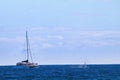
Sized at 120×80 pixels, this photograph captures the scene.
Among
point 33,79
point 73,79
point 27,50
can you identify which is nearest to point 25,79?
point 33,79

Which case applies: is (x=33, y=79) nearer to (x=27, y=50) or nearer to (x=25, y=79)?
(x=25, y=79)

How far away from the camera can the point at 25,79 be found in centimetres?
12125

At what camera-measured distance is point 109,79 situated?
119m

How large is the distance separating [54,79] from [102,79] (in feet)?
34.6

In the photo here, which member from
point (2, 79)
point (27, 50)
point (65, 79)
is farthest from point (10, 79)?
point (27, 50)

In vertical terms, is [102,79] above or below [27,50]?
below

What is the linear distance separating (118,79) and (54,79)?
14411 mm

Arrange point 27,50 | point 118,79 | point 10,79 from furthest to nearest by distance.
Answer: point 27,50 < point 10,79 < point 118,79

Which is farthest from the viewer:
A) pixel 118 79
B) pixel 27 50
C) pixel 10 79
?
pixel 27 50

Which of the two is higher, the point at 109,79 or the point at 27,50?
the point at 27,50

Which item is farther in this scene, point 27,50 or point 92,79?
point 27,50

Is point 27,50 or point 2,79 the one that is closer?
point 2,79

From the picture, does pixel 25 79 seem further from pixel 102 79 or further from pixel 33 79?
pixel 102 79

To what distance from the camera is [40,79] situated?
122062 millimetres
